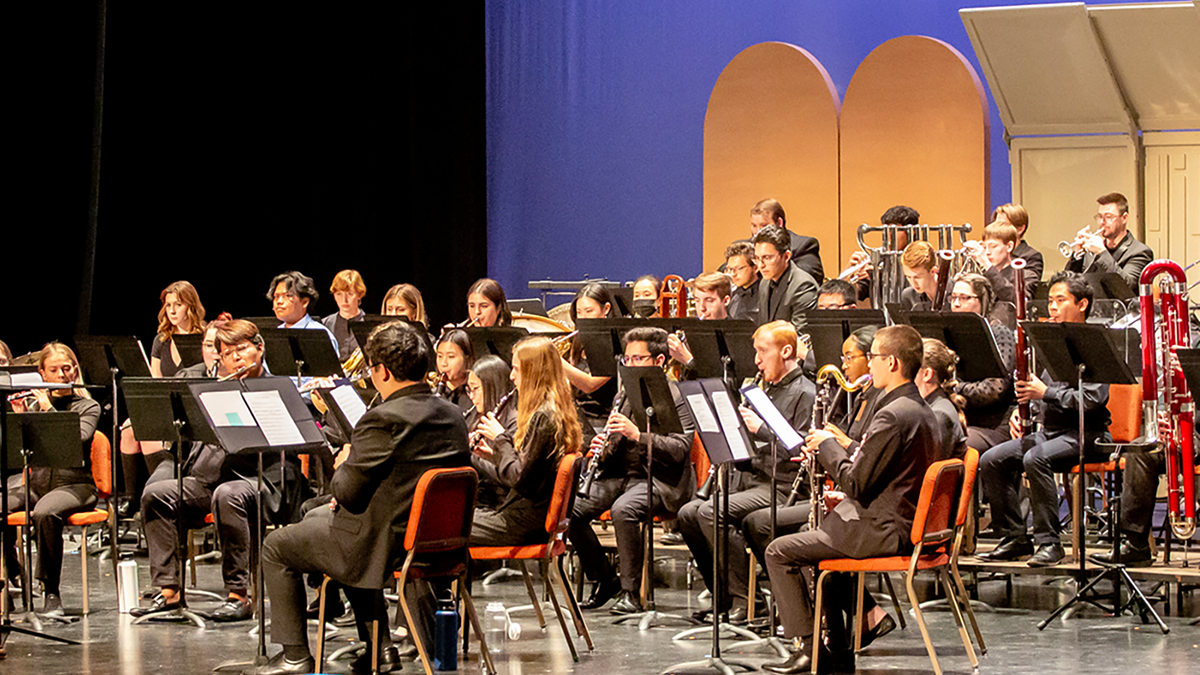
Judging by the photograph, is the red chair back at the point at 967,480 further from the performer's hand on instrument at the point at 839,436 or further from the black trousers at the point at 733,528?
the black trousers at the point at 733,528

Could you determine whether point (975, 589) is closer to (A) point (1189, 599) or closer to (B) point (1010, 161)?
(A) point (1189, 599)

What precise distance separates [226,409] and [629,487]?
84.5 inches

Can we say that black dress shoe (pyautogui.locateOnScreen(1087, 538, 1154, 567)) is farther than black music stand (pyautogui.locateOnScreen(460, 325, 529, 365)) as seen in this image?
No

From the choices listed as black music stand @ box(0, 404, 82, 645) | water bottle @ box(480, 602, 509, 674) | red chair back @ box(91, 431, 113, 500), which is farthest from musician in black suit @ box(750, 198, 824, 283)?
black music stand @ box(0, 404, 82, 645)

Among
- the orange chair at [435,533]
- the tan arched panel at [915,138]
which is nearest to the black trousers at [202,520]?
the orange chair at [435,533]

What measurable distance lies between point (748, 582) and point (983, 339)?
4.82 ft

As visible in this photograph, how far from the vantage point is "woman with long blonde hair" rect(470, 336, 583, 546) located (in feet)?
19.4

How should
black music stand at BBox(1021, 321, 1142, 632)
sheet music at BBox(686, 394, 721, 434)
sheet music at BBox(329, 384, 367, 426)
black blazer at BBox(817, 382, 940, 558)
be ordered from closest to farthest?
black blazer at BBox(817, 382, 940, 558)
sheet music at BBox(686, 394, 721, 434)
sheet music at BBox(329, 384, 367, 426)
black music stand at BBox(1021, 321, 1142, 632)

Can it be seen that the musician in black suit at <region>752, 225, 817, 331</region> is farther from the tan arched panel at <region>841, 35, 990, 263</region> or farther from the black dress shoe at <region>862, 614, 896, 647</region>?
the tan arched panel at <region>841, 35, 990, 263</region>

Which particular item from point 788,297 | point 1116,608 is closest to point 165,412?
point 788,297

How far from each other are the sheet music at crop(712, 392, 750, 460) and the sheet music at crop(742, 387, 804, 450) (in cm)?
17

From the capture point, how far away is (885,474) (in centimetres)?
537

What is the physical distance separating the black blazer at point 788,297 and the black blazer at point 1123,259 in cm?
179

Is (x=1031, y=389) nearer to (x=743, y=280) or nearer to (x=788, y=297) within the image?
(x=788, y=297)
